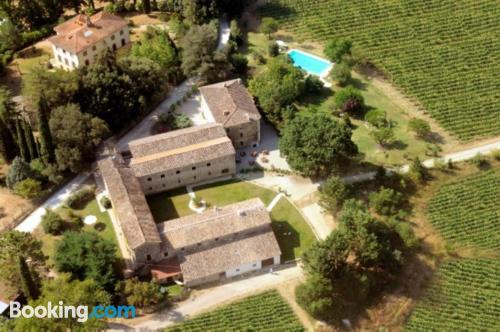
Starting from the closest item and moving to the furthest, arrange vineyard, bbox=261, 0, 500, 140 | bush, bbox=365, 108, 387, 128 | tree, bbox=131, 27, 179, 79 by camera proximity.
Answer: bush, bbox=365, 108, 387, 128 < vineyard, bbox=261, 0, 500, 140 < tree, bbox=131, 27, 179, 79

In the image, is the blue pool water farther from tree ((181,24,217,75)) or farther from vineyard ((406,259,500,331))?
vineyard ((406,259,500,331))

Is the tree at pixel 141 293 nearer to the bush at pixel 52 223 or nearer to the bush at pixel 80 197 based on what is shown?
the bush at pixel 52 223

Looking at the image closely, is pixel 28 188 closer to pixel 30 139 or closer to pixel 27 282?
pixel 30 139

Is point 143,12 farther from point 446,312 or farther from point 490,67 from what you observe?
point 446,312

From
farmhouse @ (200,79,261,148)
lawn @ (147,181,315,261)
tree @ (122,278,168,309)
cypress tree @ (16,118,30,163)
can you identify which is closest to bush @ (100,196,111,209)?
lawn @ (147,181,315,261)

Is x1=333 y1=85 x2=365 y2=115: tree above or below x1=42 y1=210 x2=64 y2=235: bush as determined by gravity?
above

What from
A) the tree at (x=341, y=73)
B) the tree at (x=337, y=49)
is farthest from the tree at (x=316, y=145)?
the tree at (x=337, y=49)
